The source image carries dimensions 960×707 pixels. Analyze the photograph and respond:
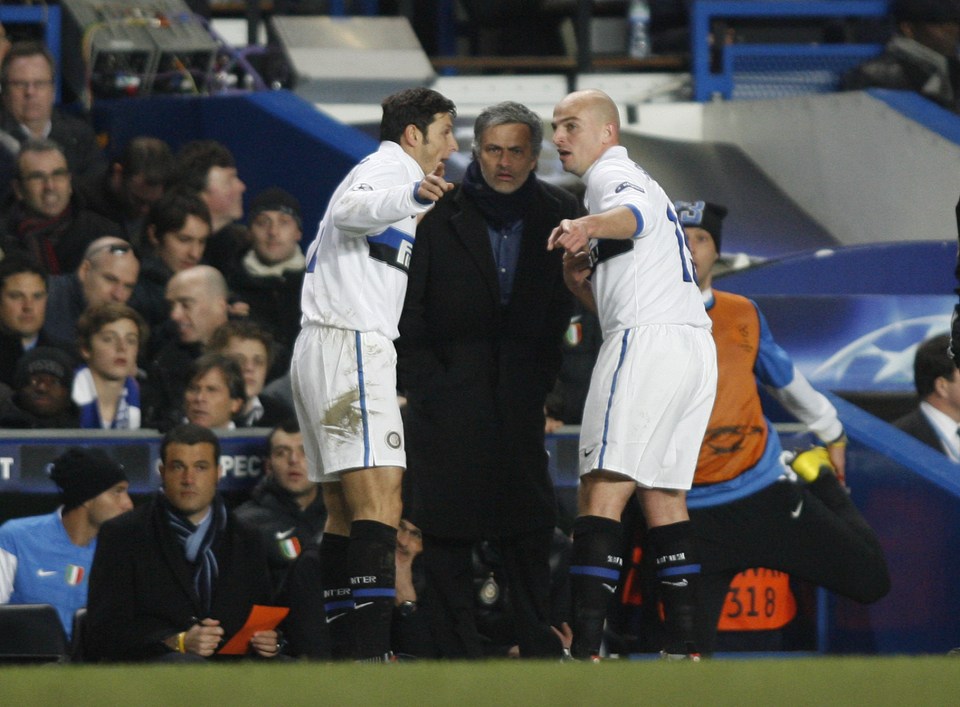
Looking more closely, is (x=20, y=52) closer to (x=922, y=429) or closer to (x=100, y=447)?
(x=100, y=447)

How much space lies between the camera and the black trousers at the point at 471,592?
6.80 meters

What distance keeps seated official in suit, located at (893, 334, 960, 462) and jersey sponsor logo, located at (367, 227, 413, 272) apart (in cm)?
299

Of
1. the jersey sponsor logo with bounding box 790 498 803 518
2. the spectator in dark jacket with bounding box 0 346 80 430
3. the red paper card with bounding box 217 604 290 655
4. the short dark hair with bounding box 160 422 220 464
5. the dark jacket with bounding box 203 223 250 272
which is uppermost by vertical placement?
the dark jacket with bounding box 203 223 250 272

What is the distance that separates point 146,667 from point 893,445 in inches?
212

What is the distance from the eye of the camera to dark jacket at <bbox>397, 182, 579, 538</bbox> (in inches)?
269

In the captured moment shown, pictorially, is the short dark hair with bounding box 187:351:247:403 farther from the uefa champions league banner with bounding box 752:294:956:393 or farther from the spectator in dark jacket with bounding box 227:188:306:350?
the uefa champions league banner with bounding box 752:294:956:393

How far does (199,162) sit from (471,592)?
3661 millimetres

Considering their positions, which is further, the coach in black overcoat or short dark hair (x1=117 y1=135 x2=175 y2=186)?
short dark hair (x1=117 y1=135 x2=175 y2=186)

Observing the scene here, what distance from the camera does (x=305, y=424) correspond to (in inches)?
252

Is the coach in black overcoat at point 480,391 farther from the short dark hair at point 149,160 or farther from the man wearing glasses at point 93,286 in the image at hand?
the short dark hair at point 149,160

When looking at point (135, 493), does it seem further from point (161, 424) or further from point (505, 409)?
point (505, 409)

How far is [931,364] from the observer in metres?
8.28

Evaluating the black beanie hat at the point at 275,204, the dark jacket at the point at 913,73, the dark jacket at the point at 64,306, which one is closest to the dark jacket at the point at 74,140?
the black beanie hat at the point at 275,204

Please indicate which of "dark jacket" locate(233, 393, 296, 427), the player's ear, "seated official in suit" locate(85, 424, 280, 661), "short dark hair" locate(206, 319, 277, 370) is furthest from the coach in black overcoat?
"short dark hair" locate(206, 319, 277, 370)
